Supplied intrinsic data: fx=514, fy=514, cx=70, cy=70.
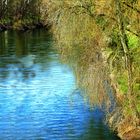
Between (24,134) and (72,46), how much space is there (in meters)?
5.84

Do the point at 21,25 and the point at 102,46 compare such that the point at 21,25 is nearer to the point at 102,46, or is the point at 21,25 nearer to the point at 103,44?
the point at 102,46

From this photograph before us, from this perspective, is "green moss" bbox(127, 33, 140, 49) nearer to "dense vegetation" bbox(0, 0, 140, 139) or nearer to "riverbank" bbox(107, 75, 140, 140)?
"dense vegetation" bbox(0, 0, 140, 139)

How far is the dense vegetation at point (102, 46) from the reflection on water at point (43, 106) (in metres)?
2.56

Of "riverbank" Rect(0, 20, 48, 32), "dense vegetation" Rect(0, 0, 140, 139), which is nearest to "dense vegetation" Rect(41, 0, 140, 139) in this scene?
"dense vegetation" Rect(0, 0, 140, 139)

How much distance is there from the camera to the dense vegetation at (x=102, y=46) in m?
25.9

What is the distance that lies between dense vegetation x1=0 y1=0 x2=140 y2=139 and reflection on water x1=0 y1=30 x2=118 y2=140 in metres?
2.56

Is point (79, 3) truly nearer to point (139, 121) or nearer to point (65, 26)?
point (65, 26)

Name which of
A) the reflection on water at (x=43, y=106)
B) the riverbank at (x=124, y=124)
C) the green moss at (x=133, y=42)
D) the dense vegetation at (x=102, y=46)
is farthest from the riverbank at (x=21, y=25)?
the riverbank at (x=124, y=124)

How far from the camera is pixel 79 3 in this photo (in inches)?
1053

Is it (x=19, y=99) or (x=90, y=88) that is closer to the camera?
(x=90, y=88)

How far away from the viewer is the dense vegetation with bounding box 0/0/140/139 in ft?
85.0

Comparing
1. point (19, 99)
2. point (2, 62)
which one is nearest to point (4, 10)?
point (2, 62)

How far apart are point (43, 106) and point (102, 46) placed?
993 cm

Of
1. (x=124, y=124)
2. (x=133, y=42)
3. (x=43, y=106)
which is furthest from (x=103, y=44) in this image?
(x=43, y=106)
